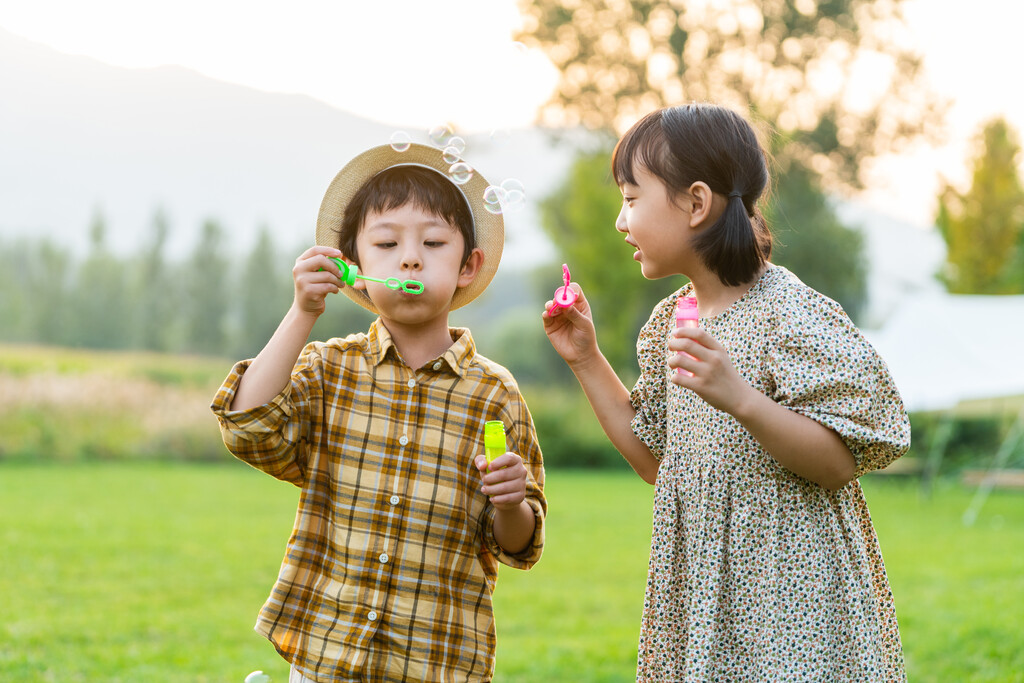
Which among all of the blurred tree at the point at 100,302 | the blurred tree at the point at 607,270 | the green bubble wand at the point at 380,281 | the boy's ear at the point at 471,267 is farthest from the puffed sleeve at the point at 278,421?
the blurred tree at the point at 100,302

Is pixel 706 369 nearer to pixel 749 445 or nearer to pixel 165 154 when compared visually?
pixel 749 445

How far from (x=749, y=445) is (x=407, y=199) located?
34.3 inches

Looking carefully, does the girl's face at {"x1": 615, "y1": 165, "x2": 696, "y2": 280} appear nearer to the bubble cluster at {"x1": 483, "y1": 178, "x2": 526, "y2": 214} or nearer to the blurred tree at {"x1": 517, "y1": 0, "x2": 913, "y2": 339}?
the bubble cluster at {"x1": 483, "y1": 178, "x2": 526, "y2": 214}

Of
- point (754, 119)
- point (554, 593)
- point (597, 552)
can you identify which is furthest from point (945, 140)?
point (754, 119)

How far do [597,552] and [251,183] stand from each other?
23306 mm

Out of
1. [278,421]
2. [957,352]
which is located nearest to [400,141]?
[278,421]

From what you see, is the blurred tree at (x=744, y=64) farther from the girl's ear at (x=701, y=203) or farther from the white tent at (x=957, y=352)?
the girl's ear at (x=701, y=203)

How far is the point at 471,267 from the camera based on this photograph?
7.40ft

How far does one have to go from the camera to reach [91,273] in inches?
785

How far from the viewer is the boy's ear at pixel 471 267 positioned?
2246 millimetres

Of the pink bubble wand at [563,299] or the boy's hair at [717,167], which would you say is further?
the pink bubble wand at [563,299]

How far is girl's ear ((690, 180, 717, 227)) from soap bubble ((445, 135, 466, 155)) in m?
0.58

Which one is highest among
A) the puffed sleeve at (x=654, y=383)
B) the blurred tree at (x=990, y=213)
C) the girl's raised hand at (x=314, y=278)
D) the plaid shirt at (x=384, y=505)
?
the blurred tree at (x=990, y=213)

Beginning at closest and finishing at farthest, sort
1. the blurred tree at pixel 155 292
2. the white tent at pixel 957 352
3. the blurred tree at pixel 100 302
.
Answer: the white tent at pixel 957 352 < the blurred tree at pixel 100 302 < the blurred tree at pixel 155 292
